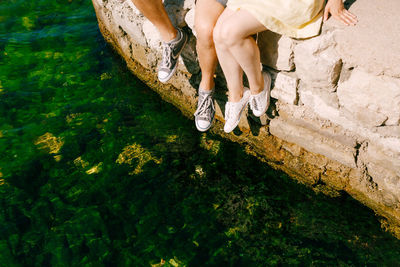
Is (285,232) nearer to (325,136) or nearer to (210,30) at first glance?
(325,136)

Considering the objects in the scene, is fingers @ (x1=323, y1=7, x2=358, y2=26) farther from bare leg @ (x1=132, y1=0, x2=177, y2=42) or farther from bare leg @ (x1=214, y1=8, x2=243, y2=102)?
bare leg @ (x1=132, y1=0, x2=177, y2=42)

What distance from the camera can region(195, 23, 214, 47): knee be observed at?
2602 mm

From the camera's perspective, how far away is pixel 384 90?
7.18 ft

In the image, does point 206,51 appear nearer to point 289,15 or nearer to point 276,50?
point 276,50

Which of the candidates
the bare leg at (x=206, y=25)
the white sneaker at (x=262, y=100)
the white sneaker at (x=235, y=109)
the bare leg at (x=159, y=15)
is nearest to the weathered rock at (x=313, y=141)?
the white sneaker at (x=262, y=100)

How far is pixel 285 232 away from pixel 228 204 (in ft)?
1.67

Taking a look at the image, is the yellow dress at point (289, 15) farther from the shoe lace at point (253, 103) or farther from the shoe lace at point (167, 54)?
the shoe lace at point (167, 54)

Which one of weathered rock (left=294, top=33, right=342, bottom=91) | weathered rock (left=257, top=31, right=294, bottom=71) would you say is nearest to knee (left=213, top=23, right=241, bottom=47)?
weathered rock (left=257, top=31, right=294, bottom=71)

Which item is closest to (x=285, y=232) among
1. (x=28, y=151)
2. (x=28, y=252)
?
(x=28, y=252)

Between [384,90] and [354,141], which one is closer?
[384,90]

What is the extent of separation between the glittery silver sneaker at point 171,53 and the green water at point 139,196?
665 mm

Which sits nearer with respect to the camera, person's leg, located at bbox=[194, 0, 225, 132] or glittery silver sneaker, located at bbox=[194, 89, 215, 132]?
person's leg, located at bbox=[194, 0, 225, 132]

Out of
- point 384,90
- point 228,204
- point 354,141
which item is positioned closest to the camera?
point 384,90

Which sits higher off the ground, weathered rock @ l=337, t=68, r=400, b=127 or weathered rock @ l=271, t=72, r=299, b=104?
weathered rock @ l=337, t=68, r=400, b=127
